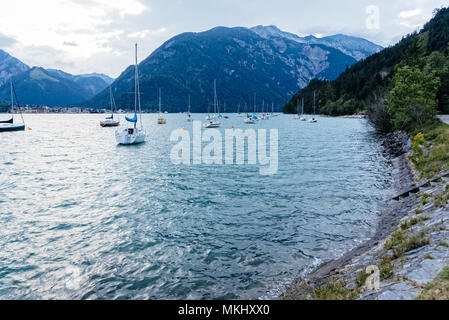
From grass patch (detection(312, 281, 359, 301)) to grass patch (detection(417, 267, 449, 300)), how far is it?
4.73 feet

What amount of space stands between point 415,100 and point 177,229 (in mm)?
33812

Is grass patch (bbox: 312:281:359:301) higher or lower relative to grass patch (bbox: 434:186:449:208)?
lower

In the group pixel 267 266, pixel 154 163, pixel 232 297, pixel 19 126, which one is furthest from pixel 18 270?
pixel 19 126

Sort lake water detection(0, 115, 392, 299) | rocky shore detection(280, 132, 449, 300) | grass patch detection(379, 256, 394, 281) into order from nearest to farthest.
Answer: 1. rocky shore detection(280, 132, 449, 300)
2. grass patch detection(379, 256, 394, 281)
3. lake water detection(0, 115, 392, 299)

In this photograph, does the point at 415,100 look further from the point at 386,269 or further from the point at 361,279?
the point at 361,279

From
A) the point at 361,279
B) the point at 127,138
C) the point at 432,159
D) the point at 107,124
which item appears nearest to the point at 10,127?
the point at 107,124

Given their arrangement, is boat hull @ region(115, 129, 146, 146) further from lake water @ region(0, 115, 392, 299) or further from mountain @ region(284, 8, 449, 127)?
mountain @ region(284, 8, 449, 127)

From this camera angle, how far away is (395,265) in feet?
23.0

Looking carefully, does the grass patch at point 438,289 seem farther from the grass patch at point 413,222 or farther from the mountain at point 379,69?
the mountain at point 379,69

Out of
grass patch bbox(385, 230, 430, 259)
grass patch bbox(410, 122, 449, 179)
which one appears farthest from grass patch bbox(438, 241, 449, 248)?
grass patch bbox(410, 122, 449, 179)

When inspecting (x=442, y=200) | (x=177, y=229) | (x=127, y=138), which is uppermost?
(x=127, y=138)

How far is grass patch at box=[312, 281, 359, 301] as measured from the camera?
20.6 feet

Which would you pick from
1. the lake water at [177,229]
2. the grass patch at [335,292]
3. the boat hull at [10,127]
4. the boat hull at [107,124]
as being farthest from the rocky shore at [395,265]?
the boat hull at [107,124]
